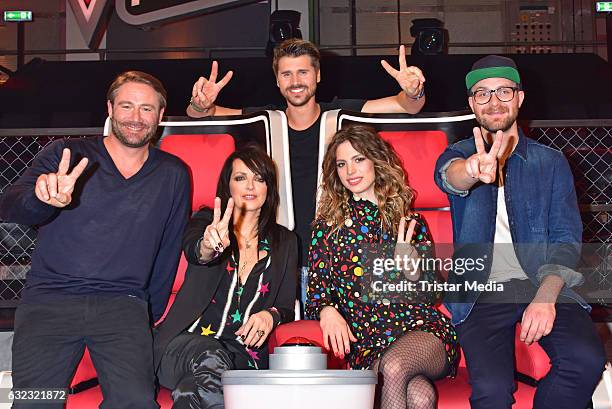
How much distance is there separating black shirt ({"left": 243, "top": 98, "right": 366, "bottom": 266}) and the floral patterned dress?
31 cm

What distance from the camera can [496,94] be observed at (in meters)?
2.44

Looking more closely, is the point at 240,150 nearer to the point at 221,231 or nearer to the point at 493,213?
the point at 221,231

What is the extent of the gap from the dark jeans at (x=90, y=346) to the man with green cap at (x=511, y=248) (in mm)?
873

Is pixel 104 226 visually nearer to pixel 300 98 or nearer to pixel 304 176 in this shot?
pixel 304 176

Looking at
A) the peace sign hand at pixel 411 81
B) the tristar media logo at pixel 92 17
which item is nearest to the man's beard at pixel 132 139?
the peace sign hand at pixel 411 81

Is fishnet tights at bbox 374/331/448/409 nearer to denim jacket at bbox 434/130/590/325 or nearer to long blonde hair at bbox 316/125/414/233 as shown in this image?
denim jacket at bbox 434/130/590/325

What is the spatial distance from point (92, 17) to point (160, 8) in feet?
2.12

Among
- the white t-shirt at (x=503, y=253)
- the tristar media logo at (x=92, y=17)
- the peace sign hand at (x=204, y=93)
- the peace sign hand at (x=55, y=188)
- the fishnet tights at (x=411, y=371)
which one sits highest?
the tristar media logo at (x=92, y=17)

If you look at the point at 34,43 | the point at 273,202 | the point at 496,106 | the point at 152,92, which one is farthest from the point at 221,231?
the point at 34,43

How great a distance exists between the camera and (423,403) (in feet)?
6.56

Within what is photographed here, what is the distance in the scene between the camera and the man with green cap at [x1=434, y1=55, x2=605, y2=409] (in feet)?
6.89

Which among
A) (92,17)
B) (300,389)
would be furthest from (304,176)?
(92,17)

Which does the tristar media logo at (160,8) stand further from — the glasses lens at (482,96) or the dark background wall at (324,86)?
the glasses lens at (482,96)

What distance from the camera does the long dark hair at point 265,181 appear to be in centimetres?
249
